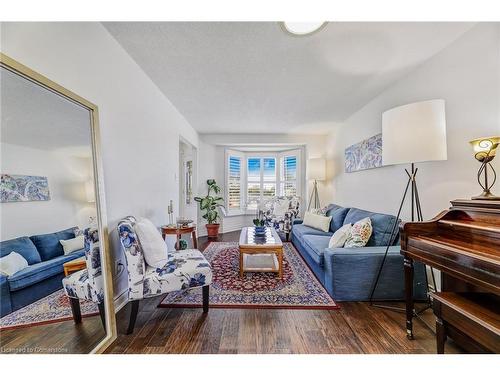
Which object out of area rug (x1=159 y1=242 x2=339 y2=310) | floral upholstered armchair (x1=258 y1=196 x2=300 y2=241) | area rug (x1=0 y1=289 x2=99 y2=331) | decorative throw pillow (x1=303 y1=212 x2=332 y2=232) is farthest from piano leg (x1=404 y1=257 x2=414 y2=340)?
floral upholstered armchair (x1=258 y1=196 x2=300 y2=241)

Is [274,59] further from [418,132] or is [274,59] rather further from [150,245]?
[150,245]

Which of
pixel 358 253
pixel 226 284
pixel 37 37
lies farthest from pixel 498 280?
pixel 37 37

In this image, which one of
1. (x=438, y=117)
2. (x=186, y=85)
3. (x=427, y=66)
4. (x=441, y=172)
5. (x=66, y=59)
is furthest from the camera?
(x=186, y=85)

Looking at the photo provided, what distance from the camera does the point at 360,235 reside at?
7.86ft

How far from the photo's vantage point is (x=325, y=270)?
234 centimetres

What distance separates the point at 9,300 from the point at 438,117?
2830 mm

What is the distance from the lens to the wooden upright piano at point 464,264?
109 cm

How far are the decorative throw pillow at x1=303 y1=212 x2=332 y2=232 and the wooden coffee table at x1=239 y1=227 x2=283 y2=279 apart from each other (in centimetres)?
98

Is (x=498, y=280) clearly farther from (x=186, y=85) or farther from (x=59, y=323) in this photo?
(x=186, y=85)

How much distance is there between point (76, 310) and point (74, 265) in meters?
0.27

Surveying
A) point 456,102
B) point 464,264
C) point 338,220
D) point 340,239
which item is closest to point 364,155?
point 338,220

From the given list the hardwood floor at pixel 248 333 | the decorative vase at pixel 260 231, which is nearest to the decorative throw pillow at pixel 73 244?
the hardwood floor at pixel 248 333
